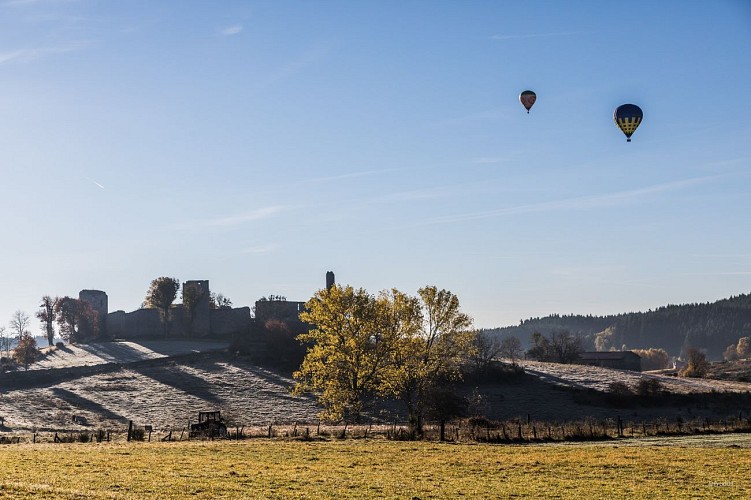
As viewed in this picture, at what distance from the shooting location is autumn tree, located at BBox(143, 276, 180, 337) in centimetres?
14800

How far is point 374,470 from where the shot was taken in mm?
37000

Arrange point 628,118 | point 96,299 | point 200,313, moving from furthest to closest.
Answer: point 96,299, point 200,313, point 628,118

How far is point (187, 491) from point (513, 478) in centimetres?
1283

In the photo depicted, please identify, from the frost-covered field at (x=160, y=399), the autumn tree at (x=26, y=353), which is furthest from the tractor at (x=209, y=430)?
the autumn tree at (x=26, y=353)

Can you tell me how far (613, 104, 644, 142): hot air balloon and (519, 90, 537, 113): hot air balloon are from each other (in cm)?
1077

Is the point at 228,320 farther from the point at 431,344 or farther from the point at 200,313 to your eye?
the point at 431,344

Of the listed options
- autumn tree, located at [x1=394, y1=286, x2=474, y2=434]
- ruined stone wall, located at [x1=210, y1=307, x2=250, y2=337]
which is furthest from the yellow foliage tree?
ruined stone wall, located at [x1=210, y1=307, x2=250, y2=337]

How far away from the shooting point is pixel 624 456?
41.2 metres

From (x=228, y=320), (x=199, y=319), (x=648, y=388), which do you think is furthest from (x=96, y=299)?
(x=648, y=388)

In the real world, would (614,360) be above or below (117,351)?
below

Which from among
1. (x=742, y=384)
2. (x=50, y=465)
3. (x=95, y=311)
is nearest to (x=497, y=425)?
(x=50, y=465)

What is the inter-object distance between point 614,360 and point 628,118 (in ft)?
270

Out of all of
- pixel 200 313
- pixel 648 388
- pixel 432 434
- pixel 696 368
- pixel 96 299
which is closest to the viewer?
pixel 432 434

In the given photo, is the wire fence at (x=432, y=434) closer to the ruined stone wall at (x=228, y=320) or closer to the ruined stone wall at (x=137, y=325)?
the ruined stone wall at (x=228, y=320)
